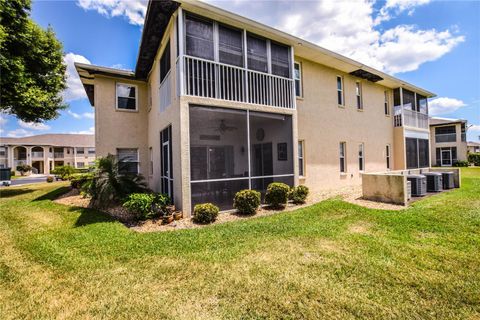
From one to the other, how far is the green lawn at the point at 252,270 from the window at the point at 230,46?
20.1ft

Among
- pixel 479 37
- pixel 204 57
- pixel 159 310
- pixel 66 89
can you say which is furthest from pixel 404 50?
pixel 66 89

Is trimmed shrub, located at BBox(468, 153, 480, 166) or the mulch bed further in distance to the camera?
trimmed shrub, located at BBox(468, 153, 480, 166)

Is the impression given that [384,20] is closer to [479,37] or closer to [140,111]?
[479,37]

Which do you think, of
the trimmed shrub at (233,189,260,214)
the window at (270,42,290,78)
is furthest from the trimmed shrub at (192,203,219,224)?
the window at (270,42,290,78)

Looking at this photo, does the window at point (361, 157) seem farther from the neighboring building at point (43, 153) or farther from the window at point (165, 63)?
the neighboring building at point (43, 153)

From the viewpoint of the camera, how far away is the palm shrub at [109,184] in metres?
8.45

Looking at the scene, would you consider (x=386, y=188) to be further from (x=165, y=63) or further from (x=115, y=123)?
(x=115, y=123)

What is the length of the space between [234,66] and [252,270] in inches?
281

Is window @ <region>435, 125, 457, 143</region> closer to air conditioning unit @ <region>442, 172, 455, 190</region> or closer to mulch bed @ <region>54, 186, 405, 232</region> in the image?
air conditioning unit @ <region>442, 172, 455, 190</region>

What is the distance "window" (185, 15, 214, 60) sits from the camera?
7578mm

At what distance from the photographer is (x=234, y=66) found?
27.4ft

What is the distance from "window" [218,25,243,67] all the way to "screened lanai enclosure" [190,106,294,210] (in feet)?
6.46

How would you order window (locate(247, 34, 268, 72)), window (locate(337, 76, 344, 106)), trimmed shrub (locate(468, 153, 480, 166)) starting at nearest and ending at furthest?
1. window (locate(247, 34, 268, 72))
2. window (locate(337, 76, 344, 106))
3. trimmed shrub (locate(468, 153, 480, 166))

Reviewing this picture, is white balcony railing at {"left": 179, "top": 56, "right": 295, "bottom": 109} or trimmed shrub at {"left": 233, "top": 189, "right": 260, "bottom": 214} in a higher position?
white balcony railing at {"left": 179, "top": 56, "right": 295, "bottom": 109}
